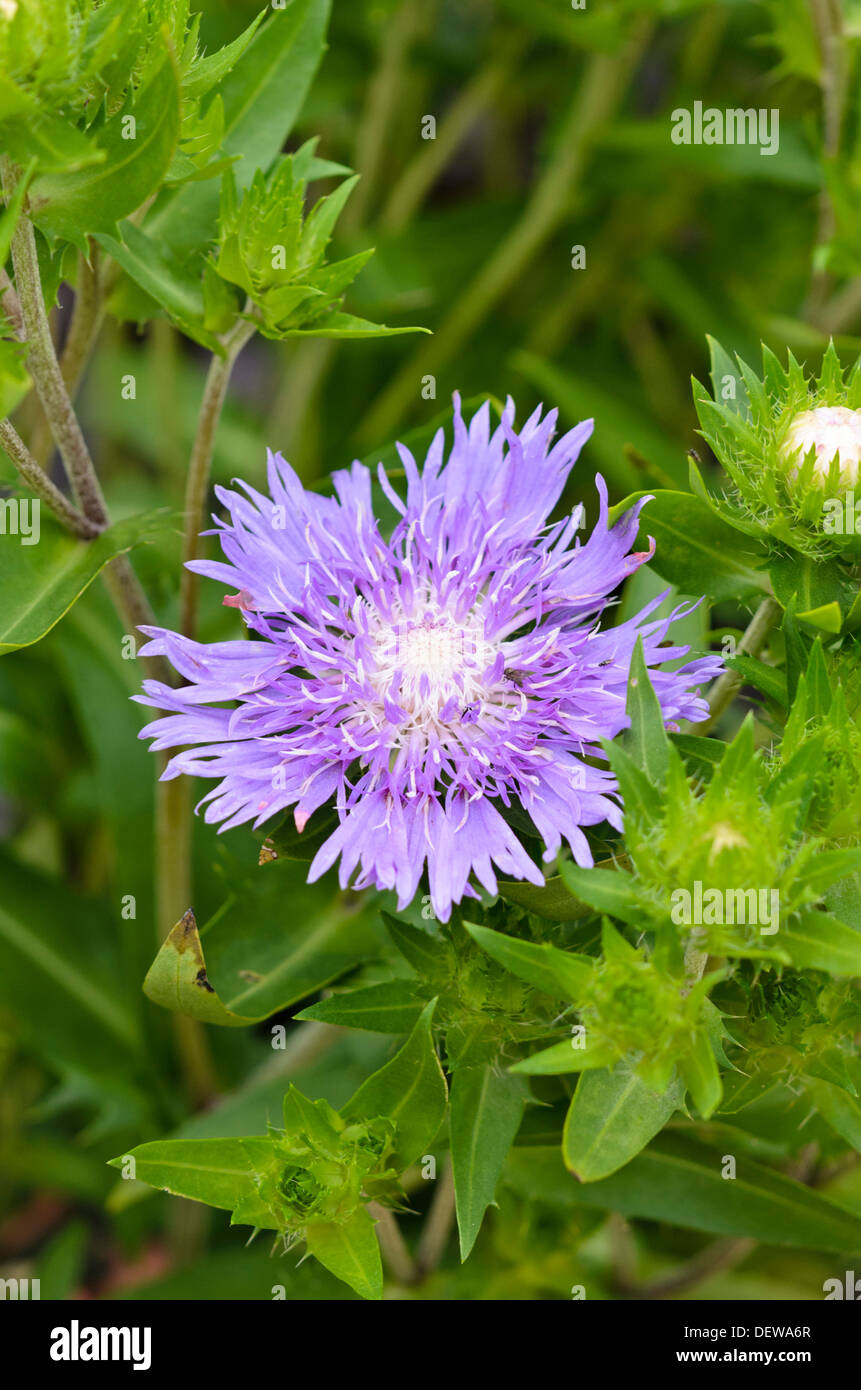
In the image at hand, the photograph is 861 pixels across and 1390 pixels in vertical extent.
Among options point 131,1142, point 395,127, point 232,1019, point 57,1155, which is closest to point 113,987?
point 131,1142

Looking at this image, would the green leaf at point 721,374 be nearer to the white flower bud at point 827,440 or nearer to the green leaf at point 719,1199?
the white flower bud at point 827,440

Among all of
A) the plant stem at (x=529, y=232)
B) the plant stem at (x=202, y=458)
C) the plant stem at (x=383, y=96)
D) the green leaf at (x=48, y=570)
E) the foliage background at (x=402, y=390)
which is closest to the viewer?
the green leaf at (x=48, y=570)

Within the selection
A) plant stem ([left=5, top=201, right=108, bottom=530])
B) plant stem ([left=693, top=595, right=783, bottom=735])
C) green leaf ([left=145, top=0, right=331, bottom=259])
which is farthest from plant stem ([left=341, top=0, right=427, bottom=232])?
plant stem ([left=693, top=595, right=783, bottom=735])

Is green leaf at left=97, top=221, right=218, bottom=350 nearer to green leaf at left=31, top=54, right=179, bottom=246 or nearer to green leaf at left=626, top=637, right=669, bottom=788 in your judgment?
green leaf at left=31, top=54, right=179, bottom=246

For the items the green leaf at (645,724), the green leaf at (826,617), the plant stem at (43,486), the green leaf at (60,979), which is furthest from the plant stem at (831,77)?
the green leaf at (60,979)

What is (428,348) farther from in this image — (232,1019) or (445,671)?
(232,1019)

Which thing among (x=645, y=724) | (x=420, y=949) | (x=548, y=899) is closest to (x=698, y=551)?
(x=645, y=724)

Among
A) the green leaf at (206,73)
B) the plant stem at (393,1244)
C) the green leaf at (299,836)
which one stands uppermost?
the green leaf at (206,73)
